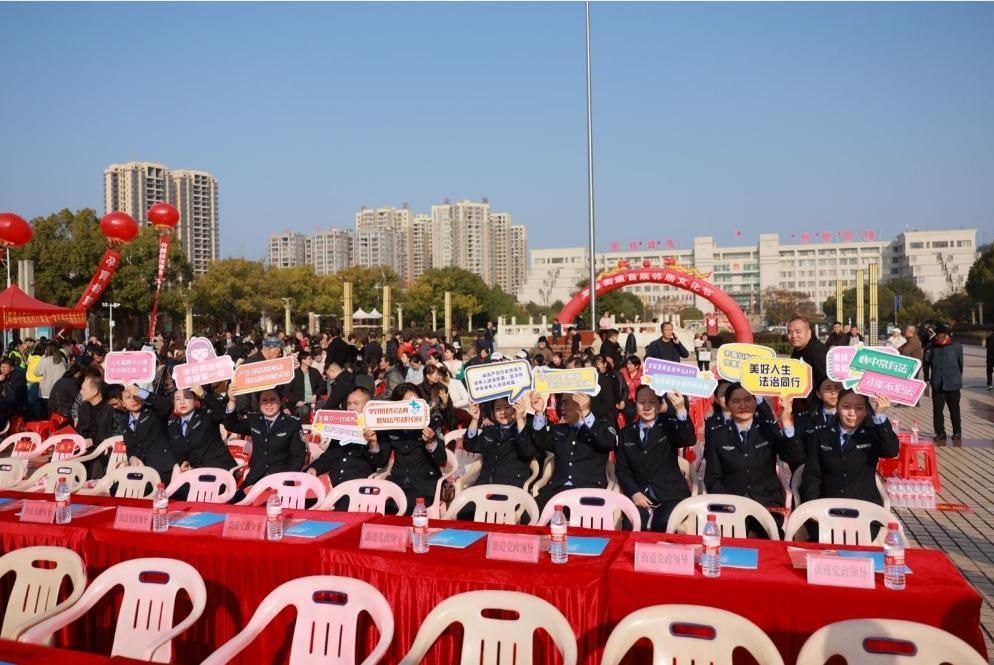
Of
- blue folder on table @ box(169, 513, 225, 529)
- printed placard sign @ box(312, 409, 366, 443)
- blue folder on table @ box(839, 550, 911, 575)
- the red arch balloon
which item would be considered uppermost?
the red arch balloon

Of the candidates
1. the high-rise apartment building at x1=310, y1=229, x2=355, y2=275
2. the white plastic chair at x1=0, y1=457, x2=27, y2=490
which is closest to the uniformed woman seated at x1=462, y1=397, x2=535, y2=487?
the white plastic chair at x1=0, y1=457, x2=27, y2=490

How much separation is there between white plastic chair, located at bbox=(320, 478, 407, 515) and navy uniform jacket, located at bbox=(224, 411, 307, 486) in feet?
3.21

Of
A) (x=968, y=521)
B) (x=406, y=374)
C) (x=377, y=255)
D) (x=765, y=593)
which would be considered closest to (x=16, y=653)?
(x=765, y=593)

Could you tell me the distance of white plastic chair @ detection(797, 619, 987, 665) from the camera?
268 cm

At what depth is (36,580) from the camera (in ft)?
12.7

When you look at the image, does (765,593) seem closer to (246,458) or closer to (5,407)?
(246,458)

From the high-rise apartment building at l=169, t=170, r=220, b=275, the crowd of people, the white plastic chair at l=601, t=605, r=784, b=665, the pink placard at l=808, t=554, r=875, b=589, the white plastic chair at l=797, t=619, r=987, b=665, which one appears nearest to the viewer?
the white plastic chair at l=797, t=619, r=987, b=665

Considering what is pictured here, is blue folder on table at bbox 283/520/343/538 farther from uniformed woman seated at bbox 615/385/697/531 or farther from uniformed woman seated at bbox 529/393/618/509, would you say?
A: uniformed woman seated at bbox 615/385/697/531

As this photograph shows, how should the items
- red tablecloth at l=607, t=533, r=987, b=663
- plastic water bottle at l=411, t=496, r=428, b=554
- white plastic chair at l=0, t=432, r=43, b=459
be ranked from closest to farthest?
1. red tablecloth at l=607, t=533, r=987, b=663
2. plastic water bottle at l=411, t=496, r=428, b=554
3. white plastic chair at l=0, t=432, r=43, b=459

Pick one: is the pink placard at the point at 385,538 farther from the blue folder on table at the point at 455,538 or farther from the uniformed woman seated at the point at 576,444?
the uniformed woman seated at the point at 576,444

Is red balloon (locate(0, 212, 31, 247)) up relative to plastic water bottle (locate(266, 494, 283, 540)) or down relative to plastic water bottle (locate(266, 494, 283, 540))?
up

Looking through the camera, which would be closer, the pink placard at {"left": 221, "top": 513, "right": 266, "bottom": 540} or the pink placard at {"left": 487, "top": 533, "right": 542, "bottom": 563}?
the pink placard at {"left": 487, "top": 533, "right": 542, "bottom": 563}

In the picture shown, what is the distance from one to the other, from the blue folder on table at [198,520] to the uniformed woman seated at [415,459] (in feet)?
5.78

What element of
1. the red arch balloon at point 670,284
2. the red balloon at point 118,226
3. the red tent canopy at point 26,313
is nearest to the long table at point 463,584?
the red tent canopy at point 26,313
